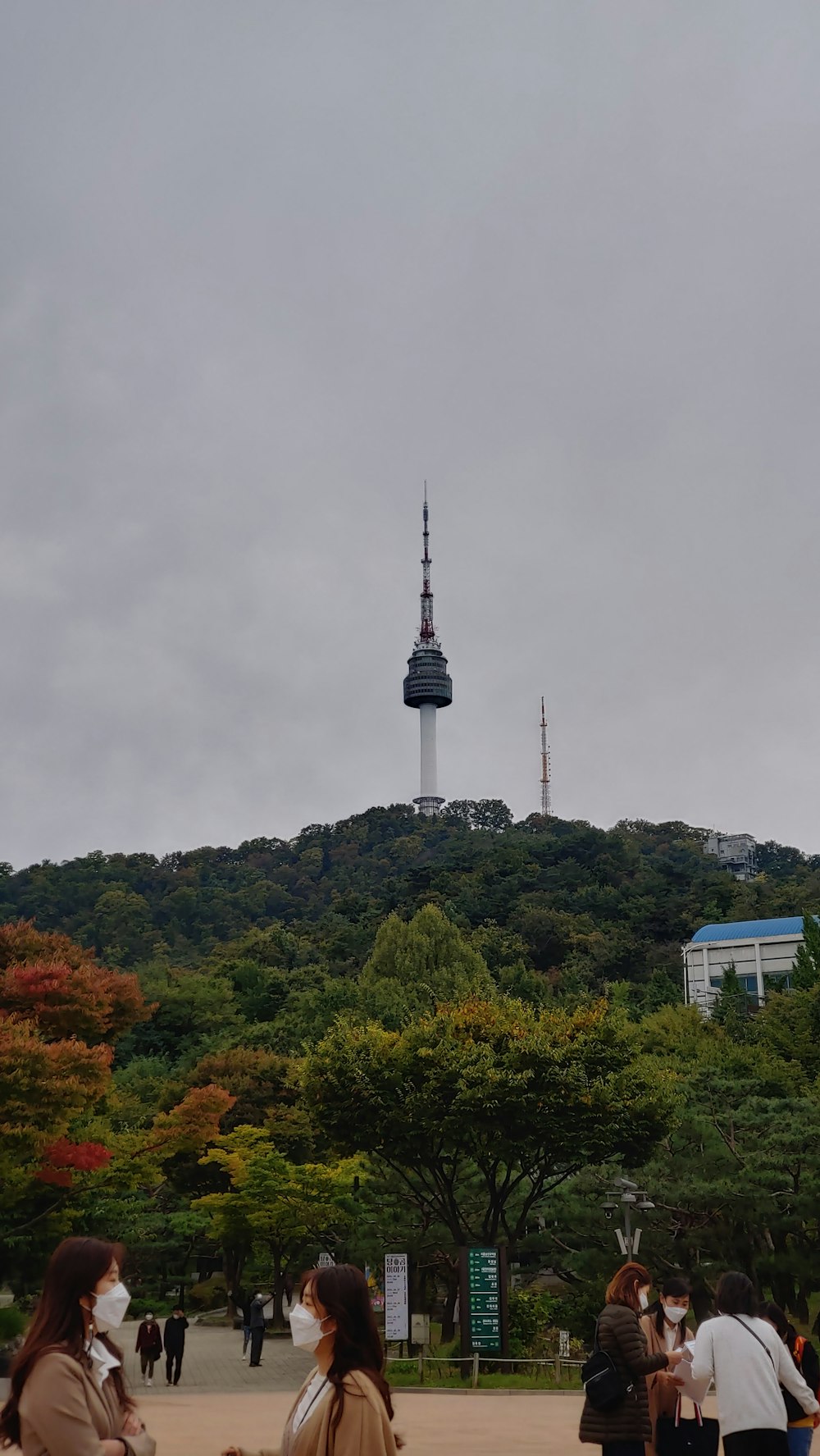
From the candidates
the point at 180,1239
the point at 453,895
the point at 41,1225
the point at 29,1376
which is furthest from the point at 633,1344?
the point at 453,895

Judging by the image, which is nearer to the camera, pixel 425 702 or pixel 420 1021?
pixel 420 1021

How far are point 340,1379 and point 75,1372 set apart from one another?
0.68 meters

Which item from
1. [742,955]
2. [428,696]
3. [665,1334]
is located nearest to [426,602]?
[428,696]

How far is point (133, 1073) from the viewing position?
1735 inches

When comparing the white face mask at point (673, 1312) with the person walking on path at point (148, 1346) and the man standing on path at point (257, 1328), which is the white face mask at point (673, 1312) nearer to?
the person walking on path at point (148, 1346)

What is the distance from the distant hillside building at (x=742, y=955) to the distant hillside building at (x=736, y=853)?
135 ft

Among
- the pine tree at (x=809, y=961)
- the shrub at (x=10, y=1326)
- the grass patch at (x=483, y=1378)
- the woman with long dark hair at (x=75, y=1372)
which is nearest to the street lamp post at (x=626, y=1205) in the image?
the grass patch at (x=483, y=1378)

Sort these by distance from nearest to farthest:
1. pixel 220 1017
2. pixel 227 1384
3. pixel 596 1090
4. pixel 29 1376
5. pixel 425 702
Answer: pixel 29 1376, pixel 227 1384, pixel 596 1090, pixel 220 1017, pixel 425 702

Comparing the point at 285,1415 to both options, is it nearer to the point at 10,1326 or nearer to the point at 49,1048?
the point at 10,1326

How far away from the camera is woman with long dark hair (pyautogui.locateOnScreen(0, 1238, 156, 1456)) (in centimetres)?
317

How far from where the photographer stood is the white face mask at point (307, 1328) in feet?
11.2

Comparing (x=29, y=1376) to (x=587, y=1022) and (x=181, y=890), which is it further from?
(x=181, y=890)

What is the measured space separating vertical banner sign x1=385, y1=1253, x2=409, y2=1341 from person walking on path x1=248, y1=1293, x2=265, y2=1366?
128 inches

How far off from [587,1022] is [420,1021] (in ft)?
9.22
